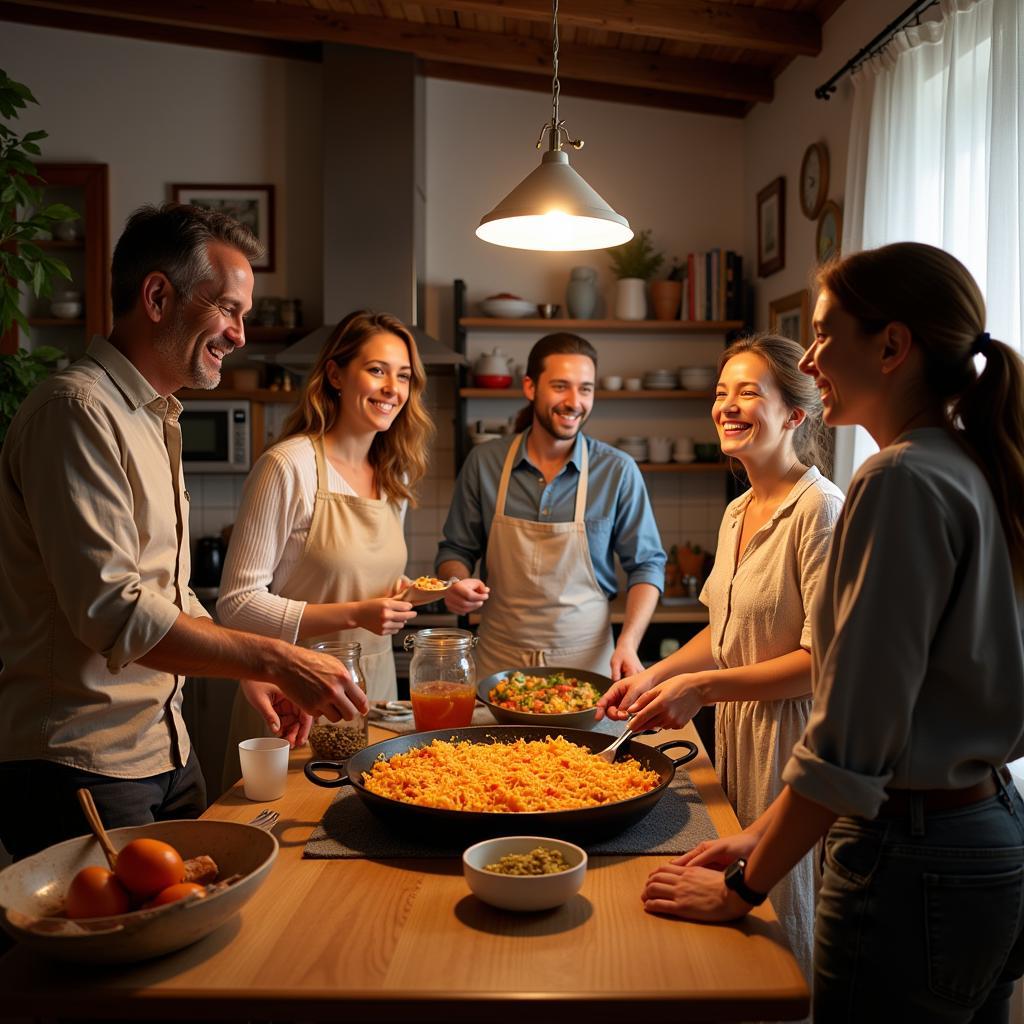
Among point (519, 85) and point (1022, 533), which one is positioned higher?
point (519, 85)

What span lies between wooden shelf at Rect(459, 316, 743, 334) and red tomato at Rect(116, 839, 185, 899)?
3.77 meters

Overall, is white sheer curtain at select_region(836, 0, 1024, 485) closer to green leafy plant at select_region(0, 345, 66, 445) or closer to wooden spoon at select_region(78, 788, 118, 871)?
wooden spoon at select_region(78, 788, 118, 871)

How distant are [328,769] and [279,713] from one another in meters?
0.18

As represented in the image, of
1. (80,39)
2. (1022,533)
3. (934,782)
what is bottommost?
(934,782)

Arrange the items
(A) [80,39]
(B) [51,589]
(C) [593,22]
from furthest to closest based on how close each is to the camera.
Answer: (A) [80,39] → (C) [593,22] → (B) [51,589]

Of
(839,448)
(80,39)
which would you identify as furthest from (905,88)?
(80,39)

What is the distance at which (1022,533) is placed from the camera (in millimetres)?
1216

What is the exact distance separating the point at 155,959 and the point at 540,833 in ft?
1.77

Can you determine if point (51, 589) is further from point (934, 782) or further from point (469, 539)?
point (469, 539)

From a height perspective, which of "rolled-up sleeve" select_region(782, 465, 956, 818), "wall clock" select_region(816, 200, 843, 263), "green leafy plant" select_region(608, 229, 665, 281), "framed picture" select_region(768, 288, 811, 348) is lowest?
"rolled-up sleeve" select_region(782, 465, 956, 818)

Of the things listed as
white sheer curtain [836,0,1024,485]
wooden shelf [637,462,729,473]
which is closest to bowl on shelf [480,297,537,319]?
wooden shelf [637,462,729,473]

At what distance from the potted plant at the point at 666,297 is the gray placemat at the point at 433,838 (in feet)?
11.5

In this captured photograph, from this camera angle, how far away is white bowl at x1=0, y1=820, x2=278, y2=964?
42.6 inches

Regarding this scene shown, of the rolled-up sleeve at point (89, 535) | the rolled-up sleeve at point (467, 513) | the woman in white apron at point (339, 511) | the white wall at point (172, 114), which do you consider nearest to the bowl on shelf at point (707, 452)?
the rolled-up sleeve at point (467, 513)
